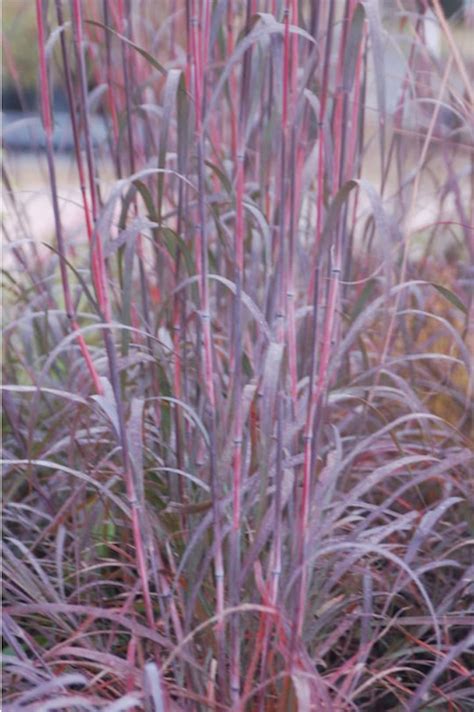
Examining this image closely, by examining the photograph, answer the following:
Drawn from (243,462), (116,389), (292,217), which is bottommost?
(243,462)

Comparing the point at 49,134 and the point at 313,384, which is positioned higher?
the point at 49,134

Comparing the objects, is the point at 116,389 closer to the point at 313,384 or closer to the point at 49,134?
the point at 313,384

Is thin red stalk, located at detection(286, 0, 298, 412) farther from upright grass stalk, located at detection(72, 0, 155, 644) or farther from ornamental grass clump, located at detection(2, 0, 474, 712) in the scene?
upright grass stalk, located at detection(72, 0, 155, 644)

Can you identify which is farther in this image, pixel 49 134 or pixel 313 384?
pixel 49 134

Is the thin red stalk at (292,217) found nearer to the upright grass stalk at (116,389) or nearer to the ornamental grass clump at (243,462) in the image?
the ornamental grass clump at (243,462)

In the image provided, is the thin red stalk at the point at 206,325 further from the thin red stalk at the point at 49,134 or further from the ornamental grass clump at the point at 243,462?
the thin red stalk at the point at 49,134

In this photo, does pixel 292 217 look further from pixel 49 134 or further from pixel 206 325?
pixel 49 134

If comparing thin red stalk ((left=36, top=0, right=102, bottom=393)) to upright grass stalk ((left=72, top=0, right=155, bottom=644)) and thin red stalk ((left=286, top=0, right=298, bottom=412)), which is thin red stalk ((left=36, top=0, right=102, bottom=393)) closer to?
upright grass stalk ((left=72, top=0, right=155, bottom=644))

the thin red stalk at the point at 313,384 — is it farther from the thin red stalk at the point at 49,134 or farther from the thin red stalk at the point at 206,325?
the thin red stalk at the point at 49,134

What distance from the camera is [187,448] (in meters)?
1.21

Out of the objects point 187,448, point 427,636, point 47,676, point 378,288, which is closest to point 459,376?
point 378,288

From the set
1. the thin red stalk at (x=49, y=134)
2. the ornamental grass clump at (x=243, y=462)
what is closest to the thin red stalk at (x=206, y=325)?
the ornamental grass clump at (x=243, y=462)

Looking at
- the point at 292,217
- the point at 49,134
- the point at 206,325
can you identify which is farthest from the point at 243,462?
the point at 49,134

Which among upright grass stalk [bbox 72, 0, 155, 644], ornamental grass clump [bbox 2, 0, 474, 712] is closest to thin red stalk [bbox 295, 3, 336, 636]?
ornamental grass clump [bbox 2, 0, 474, 712]
